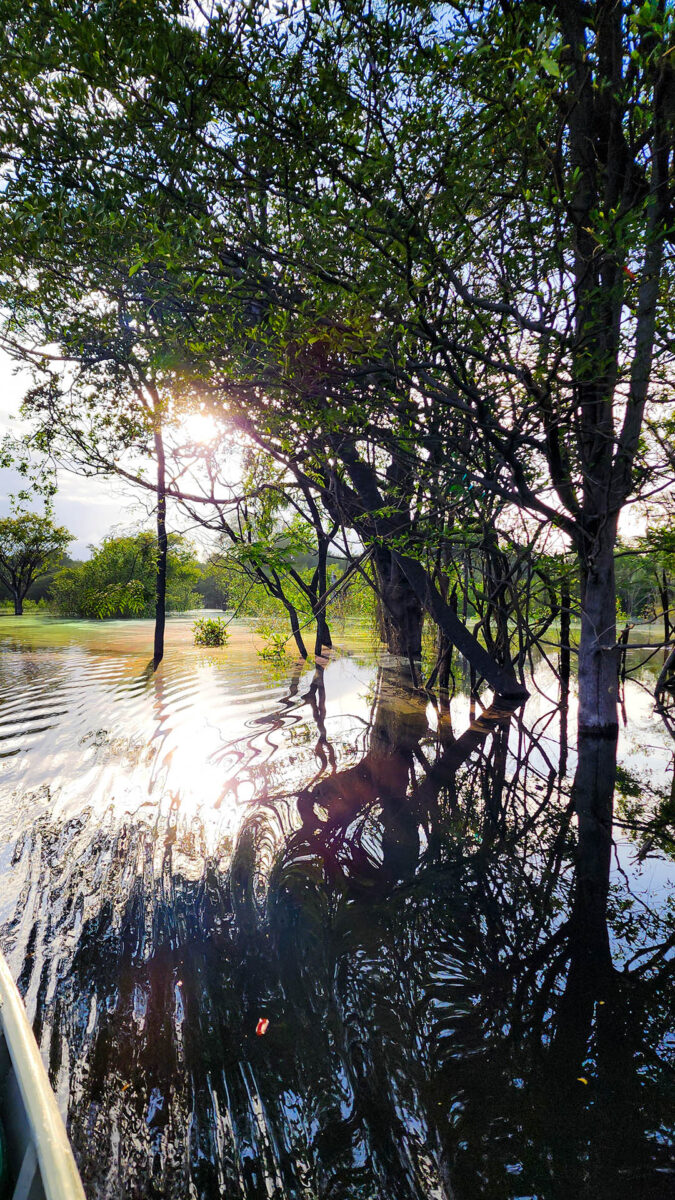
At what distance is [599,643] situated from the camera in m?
7.95

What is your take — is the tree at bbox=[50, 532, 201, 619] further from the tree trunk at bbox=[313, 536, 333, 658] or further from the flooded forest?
the flooded forest

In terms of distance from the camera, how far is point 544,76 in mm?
4797

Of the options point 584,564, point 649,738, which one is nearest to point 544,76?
point 584,564

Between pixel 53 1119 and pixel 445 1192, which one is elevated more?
pixel 53 1119

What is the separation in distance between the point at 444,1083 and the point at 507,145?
689 cm

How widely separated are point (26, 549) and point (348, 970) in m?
49.2

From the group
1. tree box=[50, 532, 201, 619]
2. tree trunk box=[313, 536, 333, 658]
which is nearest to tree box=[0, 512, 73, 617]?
tree box=[50, 532, 201, 619]

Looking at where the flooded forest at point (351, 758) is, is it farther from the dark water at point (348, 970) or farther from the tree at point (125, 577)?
the tree at point (125, 577)

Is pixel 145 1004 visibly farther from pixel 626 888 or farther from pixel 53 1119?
pixel 626 888

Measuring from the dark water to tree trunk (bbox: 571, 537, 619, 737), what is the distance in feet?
4.17

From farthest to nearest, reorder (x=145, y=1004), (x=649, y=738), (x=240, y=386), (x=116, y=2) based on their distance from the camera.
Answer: (x=649, y=738) < (x=240, y=386) < (x=116, y=2) < (x=145, y=1004)

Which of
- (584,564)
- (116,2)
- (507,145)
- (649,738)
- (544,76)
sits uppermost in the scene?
(544,76)

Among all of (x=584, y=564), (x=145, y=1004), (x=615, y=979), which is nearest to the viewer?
(x=145, y=1004)

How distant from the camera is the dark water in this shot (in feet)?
6.47
